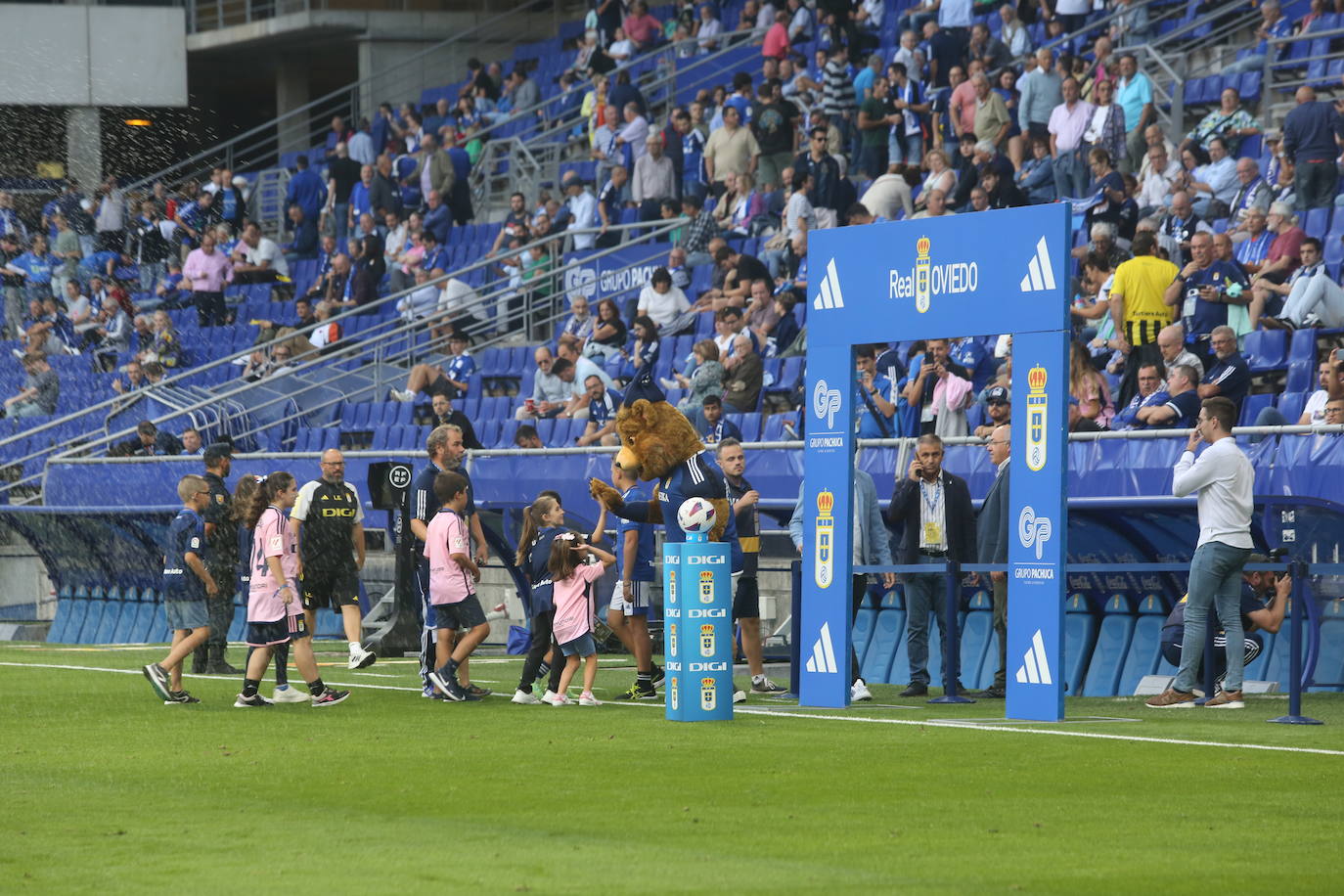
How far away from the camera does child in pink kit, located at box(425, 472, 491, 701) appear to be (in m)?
15.4

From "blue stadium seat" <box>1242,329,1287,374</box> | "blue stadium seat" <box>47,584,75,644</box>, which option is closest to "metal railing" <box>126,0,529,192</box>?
"blue stadium seat" <box>47,584,75,644</box>

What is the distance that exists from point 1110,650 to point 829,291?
374 cm

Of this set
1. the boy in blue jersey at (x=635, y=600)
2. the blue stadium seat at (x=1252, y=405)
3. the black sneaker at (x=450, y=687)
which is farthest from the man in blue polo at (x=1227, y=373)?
the black sneaker at (x=450, y=687)

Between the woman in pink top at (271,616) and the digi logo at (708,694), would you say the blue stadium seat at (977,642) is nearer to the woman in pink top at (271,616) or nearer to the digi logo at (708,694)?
the digi logo at (708,694)

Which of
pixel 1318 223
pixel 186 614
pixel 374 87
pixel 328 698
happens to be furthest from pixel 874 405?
pixel 374 87

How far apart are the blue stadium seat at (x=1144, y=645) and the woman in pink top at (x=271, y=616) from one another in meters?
5.97

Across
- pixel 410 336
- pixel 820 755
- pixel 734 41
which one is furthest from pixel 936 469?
pixel 734 41

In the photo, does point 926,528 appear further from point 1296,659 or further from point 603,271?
point 603,271

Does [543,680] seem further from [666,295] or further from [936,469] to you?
[666,295]

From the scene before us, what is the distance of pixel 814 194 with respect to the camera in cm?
2577

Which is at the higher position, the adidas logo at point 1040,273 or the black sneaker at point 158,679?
the adidas logo at point 1040,273

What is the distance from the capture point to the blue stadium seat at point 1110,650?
16.2 meters

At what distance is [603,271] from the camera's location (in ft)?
97.5

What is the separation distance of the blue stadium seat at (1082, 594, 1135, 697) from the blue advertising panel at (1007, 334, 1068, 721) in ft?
8.76
